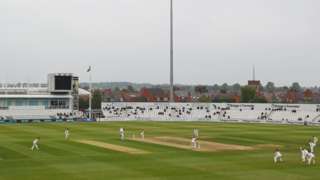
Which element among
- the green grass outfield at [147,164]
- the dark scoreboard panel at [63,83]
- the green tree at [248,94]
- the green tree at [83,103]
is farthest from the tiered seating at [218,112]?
the green grass outfield at [147,164]

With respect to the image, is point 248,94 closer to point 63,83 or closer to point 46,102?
point 63,83

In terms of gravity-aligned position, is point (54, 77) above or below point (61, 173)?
above

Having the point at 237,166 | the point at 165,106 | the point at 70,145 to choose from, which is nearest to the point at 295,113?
the point at 165,106

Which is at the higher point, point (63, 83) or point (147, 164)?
point (63, 83)

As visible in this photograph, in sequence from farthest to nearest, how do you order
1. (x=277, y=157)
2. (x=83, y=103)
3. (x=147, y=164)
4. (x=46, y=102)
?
(x=83, y=103) → (x=46, y=102) → (x=277, y=157) → (x=147, y=164)

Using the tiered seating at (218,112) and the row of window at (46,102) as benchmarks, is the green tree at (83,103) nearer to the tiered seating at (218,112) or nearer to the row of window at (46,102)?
the tiered seating at (218,112)

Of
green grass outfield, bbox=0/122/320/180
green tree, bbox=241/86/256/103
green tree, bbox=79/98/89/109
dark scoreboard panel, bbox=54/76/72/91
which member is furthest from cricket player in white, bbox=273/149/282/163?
green tree, bbox=241/86/256/103

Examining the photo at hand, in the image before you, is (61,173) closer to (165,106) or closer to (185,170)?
Answer: (185,170)

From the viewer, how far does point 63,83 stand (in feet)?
373

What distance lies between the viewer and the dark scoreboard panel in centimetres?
11319

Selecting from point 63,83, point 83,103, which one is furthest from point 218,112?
point 83,103

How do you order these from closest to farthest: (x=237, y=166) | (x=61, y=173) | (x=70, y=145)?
(x=61, y=173) < (x=237, y=166) < (x=70, y=145)

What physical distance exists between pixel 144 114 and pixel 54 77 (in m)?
21.7

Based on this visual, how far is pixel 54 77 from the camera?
11319 centimetres
